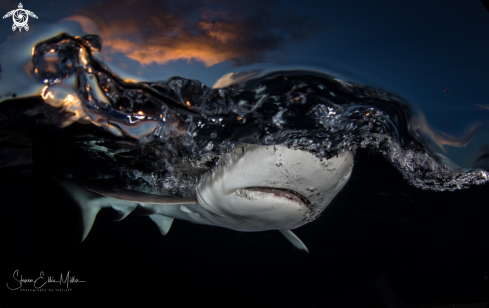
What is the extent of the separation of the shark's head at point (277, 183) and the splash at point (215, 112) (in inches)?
10.0

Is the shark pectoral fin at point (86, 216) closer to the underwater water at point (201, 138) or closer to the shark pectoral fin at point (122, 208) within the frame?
the underwater water at point (201, 138)

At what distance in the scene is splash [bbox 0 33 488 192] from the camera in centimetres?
321

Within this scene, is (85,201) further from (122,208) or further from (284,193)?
(284,193)

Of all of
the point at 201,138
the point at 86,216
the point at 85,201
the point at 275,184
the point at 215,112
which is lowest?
the point at 86,216

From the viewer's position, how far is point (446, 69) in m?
3.01

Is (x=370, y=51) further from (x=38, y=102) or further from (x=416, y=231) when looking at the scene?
(x=416, y=231)

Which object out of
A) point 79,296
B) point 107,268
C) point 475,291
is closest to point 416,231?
point 475,291

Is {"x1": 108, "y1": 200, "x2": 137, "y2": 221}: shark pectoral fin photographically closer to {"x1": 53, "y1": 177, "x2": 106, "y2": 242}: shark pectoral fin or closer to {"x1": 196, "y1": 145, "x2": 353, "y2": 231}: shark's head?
{"x1": 53, "y1": 177, "x2": 106, "y2": 242}: shark pectoral fin

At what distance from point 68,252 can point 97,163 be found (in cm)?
2767

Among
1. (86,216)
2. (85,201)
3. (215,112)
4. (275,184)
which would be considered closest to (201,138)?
(215,112)

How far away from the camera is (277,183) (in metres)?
3.33

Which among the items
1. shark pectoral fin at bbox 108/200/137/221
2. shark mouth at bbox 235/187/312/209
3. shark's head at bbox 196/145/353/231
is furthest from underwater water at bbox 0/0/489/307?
shark pectoral fin at bbox 108/200/137/221

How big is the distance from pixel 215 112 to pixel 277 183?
167cm

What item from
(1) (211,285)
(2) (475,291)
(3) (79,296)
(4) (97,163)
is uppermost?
(4) (97,163)
